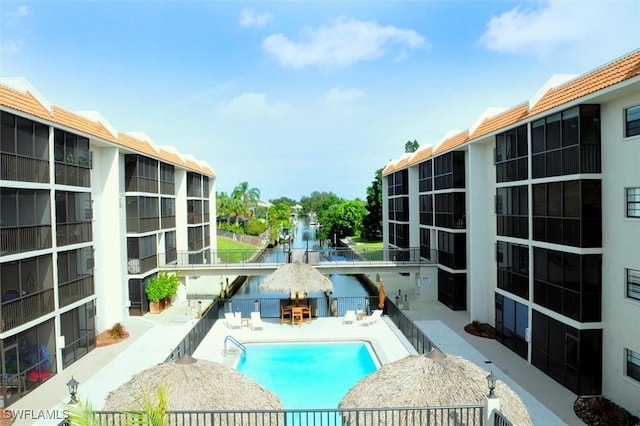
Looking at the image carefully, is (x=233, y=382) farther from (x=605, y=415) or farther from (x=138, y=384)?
(x=605, y=415)

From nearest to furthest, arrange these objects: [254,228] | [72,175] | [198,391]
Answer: [198,391] < [72,175] < [254,228]

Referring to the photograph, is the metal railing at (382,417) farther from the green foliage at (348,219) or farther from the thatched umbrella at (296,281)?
the green foliage at (348,219)

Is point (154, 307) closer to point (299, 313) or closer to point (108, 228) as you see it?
point (108, 228)

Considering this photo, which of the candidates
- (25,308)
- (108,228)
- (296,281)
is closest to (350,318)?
(296,281)

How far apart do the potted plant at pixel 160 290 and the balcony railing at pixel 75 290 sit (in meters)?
5.68

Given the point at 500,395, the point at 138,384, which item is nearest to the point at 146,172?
the point at 138,384

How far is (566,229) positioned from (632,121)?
3662 mm

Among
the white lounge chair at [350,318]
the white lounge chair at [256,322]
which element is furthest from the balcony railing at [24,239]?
the white lounge chair at [350,318]

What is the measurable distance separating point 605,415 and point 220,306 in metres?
19.3

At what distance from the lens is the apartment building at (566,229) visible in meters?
12.5

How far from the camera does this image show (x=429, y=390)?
30.6 ft

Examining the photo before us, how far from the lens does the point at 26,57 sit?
17.8 m

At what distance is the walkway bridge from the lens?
26953mm

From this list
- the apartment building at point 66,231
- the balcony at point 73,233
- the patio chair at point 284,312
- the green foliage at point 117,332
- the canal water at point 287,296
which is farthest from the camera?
the canal water at point 287,296
